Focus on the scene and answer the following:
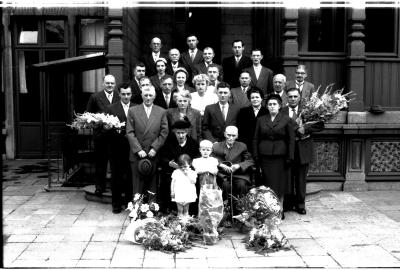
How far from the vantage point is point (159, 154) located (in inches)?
326

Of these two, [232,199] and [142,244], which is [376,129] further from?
[142,244]

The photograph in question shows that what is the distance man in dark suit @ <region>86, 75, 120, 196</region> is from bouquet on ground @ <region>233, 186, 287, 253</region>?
2900mm

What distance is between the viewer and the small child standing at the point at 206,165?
768 centimetres

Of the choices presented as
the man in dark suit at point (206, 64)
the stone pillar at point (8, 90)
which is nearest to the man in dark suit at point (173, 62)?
the man in dark suit at point (206, 64)

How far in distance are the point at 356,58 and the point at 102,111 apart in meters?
5.14

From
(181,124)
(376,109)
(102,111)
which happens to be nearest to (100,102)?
(102,111)

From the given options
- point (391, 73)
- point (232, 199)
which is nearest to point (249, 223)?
point (232, 199)

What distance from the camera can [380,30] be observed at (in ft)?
36.9

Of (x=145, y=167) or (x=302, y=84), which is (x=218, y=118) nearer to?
(x=145, y=167)

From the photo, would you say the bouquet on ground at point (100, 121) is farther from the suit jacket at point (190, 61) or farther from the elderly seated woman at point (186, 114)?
the suit jacket at point (190, 61)

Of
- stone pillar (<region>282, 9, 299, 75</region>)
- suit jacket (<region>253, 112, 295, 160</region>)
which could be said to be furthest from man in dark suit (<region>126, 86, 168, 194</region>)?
stone pillar (<region>282, 9, 299, 75</region>)

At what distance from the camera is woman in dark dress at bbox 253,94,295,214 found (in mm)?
8273

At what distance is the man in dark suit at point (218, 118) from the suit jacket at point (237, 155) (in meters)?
0.38

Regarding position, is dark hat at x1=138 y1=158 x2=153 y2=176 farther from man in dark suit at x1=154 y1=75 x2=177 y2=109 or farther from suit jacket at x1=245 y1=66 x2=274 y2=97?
A: suit jacket at x1=245 y1=66 x2=274 y2=97
